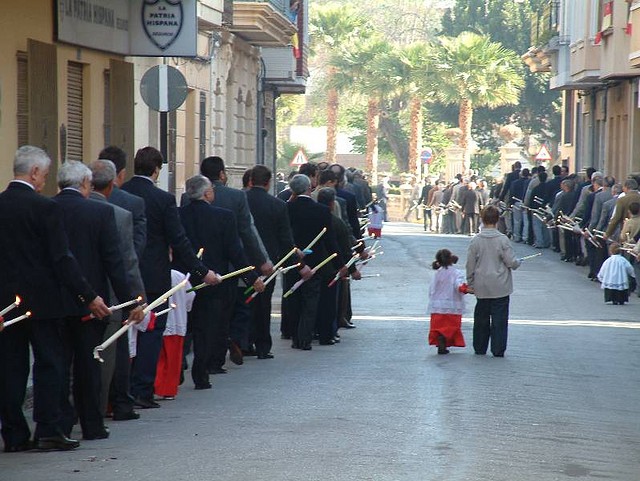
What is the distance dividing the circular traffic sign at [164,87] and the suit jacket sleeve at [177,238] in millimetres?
7237

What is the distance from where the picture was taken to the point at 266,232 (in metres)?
15.8

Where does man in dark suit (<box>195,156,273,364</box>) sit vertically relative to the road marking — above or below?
above

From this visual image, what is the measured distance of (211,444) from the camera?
9.89m

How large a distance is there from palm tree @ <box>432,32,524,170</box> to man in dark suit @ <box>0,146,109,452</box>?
6177 centimetres

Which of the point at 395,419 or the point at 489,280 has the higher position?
the point at 489,280

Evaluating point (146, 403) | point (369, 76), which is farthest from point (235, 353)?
point (369, 76)

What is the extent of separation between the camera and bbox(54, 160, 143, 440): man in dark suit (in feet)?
33.1

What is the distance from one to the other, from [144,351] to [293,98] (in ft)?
261

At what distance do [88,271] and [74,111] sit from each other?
34.9 ft

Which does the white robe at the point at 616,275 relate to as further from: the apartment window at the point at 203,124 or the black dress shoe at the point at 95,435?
the black dress shoe at the point at 95,435

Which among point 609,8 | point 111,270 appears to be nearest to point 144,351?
point 111,270

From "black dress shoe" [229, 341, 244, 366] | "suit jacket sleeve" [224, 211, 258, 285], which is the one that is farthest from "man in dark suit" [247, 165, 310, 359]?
"suit jacket sleeve" [224, 211, 258, 285]

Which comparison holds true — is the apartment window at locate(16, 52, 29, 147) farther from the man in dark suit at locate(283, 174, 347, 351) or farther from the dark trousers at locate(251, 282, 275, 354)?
the dark trousers at locate(251, 282, 275, 354)

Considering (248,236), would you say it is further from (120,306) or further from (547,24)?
(547,24)
